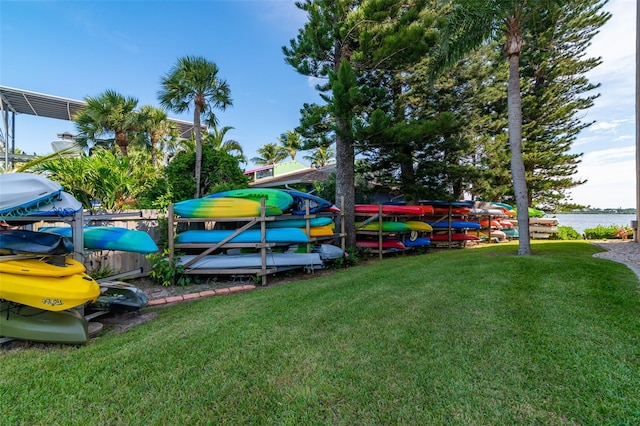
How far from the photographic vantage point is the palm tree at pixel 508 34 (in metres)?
6.95

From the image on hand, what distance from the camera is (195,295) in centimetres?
496

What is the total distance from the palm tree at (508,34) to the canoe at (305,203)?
16.7 feet

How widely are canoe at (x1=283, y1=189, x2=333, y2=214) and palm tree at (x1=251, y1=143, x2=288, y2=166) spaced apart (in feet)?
79.4

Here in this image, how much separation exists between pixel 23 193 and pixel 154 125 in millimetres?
14637

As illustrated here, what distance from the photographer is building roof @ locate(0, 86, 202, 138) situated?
1265 centimetres

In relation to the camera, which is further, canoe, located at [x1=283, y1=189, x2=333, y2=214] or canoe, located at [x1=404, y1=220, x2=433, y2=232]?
canoe, located at [x1=404, y1=220, x2=433, y2=232]

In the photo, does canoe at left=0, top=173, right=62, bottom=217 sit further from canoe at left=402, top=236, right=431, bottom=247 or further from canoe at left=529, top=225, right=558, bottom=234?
canoe at left=529, top=225, right=558, bottom=234

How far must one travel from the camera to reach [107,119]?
39.0 feet

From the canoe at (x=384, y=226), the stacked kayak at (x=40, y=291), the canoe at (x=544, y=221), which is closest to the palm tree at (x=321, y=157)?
Answer: the canoe at (x=544, y=221)

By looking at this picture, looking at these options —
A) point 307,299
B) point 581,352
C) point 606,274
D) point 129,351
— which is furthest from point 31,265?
point 606,274

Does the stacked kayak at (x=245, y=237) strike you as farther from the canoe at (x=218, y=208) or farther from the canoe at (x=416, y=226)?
the canoe at (x=416, y=226)

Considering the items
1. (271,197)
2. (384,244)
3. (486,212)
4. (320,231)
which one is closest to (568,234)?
(486,212)

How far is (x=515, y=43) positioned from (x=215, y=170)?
9108mm

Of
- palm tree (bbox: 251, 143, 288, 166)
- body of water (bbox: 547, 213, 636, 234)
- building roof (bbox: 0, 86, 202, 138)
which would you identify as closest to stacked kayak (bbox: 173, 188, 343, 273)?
building roof (bbox: 0, 86, 202, 138)
